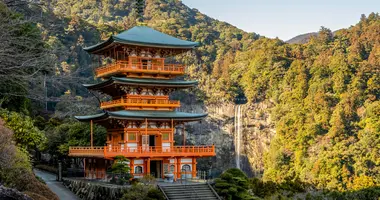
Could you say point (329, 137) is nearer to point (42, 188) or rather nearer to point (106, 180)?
point (106, 180)

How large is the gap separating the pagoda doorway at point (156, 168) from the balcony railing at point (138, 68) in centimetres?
519

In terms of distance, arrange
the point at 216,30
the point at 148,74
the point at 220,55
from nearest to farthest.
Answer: the point at 148,74 → the point at 220,55 → the point at 216,30

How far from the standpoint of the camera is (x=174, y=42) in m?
30.9

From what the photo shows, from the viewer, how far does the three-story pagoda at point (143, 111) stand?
2841cm

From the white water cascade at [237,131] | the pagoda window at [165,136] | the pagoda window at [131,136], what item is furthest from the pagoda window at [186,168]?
the white water cascade at [237,131]

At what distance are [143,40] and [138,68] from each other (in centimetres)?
165

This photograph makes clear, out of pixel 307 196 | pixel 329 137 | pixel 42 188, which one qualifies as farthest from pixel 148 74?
pixel 329 137

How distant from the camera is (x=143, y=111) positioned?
97.4 feet

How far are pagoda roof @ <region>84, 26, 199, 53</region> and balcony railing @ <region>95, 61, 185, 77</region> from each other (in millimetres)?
1255

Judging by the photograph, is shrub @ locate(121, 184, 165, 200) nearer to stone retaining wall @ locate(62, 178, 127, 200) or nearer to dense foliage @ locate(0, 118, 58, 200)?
stone retaining wall @ locate(62, 178, 127, 200)

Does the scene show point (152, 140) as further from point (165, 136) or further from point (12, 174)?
point (12, 174)

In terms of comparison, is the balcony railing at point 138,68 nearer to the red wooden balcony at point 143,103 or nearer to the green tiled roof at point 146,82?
the green tiled roof at point 146,82

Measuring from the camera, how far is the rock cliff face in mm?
65438

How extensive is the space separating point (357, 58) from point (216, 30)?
51.6 meters
